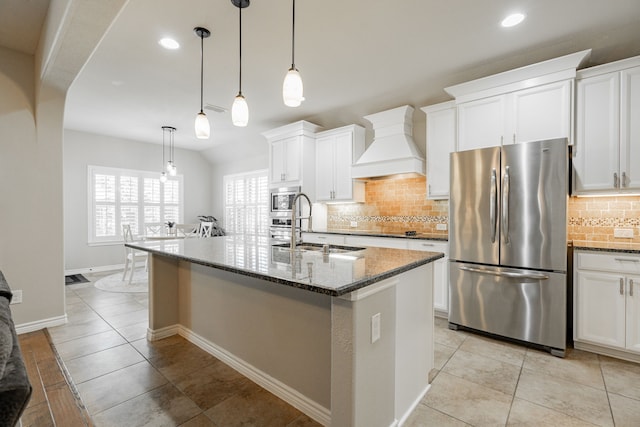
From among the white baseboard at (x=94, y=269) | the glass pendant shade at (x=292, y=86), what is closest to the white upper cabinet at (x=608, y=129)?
the glass pendant shade at (x=292, y=86)

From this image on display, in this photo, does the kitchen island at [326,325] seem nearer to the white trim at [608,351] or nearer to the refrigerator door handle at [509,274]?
the refrigerator door handle at [509,274]

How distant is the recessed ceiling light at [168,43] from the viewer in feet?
8.97

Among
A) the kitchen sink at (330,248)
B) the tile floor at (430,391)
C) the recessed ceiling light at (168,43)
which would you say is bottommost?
the tile floor at (430,391)

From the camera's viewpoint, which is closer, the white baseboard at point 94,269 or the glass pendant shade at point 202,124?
the glass pendant shade at point 202,124

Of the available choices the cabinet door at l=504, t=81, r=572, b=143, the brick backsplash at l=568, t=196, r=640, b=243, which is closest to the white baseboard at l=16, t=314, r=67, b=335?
the cabinet door at l=504, t=81, r=572, b=143

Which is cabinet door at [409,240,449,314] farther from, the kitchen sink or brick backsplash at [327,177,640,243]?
the kitchen sink

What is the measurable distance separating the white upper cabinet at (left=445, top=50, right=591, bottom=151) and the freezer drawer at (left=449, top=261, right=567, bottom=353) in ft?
4.22

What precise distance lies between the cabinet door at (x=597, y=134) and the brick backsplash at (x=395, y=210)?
144 centimetres

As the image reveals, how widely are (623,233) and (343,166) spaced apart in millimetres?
3120

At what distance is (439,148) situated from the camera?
3.58 metres

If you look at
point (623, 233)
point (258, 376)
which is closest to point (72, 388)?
point (258, 376)

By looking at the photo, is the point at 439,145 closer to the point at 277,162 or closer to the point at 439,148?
the point at 439,148

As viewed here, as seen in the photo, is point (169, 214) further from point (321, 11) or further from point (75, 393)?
point (321, 11)

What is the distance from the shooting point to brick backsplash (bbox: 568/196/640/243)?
2824mm
